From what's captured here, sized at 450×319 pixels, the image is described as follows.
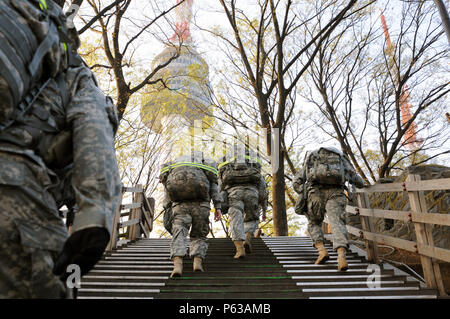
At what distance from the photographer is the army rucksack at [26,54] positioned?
3.64 feet

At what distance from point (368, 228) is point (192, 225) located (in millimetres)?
3109

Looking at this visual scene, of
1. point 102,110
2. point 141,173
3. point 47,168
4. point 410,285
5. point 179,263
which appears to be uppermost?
point 141,173

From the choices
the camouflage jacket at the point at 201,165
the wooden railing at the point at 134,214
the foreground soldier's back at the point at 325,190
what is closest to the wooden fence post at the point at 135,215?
the wooden railing at the point at 134,214

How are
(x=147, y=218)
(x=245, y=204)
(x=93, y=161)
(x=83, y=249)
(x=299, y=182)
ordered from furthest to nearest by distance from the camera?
(x=147, y=218), (x=245, y=204), (x=299, y=182), (x=93, y=161), (x=83, y=249)

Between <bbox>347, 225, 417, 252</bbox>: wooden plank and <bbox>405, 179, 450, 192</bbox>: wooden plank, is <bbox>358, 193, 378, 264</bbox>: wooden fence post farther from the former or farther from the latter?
<bbox>405, 179, 450, 192</bbox>: wooden plank

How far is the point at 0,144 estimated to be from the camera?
3.84 ft

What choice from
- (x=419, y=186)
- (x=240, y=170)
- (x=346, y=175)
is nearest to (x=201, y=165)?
(x=240, y=170)

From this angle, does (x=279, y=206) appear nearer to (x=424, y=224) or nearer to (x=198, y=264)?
(x=198, y=264)

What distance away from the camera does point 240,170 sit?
589 centimetres

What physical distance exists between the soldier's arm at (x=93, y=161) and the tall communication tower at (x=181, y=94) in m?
10.3

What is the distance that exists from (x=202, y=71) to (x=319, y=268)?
11.1 meters

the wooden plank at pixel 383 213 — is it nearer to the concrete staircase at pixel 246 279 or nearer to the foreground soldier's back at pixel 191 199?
the concrete staircase at pixel 246 279
